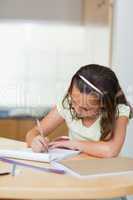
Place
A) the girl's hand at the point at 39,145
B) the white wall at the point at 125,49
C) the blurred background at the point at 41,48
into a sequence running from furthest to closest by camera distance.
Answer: the blurred background at the point at 41,48 < the white wall at the point at 125,49 < the girl's hand at the point at 39,145

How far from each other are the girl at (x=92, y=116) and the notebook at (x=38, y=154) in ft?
0.17

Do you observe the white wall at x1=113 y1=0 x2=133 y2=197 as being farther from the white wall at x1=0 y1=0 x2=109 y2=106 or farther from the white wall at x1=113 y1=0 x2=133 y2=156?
the white wall at x1=0 y1=0 x2=109 y2=106

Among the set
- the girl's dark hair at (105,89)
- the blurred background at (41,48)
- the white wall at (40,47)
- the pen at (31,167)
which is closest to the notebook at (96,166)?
the pen at (31,167)

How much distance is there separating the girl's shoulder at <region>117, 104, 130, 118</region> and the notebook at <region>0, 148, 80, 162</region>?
12.4 inches

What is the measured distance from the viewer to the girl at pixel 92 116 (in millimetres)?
1549

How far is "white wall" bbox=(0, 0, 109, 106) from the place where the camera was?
3475 millimetres

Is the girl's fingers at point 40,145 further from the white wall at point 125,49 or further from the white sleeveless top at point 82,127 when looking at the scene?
the white wall at point 125,49

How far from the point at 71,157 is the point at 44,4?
234 centimetres

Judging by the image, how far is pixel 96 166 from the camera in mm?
1265

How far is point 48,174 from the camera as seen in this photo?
1.18 meters

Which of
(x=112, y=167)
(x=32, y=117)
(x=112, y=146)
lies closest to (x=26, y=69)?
(x=32, y=117)

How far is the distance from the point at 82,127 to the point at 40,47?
1846mm

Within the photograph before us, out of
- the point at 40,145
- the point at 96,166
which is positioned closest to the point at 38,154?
the point at 40,145

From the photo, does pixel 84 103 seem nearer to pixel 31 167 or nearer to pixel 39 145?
pixel 39 145
